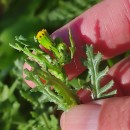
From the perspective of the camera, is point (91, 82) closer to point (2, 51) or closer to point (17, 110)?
point (17, 110)

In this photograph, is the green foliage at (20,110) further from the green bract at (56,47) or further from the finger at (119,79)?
the green bract at (56,47)

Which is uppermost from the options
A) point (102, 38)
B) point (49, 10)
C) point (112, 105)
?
point (49, 10)

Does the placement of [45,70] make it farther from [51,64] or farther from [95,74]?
[95,74]

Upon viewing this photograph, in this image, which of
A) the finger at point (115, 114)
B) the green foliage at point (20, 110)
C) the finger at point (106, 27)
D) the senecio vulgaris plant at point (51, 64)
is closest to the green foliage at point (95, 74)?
the senecio vulgaris plant at point (51, 64)

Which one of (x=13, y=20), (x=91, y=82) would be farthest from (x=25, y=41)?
(x=13, y=20)

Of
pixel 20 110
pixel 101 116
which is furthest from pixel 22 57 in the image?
pixel 101 116
